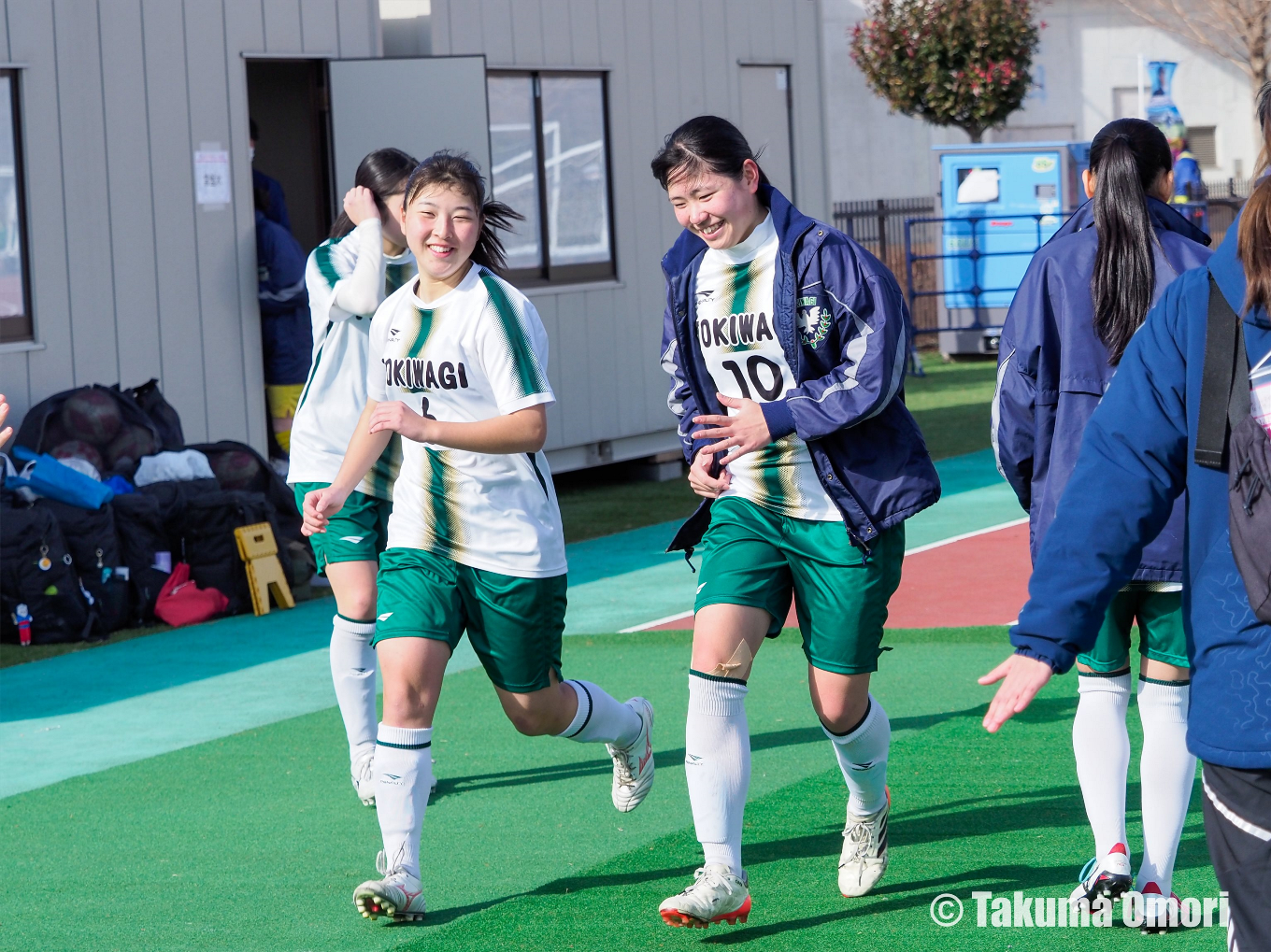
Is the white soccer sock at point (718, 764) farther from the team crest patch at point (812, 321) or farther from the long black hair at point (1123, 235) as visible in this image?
the long black hair at point (1123, 235)

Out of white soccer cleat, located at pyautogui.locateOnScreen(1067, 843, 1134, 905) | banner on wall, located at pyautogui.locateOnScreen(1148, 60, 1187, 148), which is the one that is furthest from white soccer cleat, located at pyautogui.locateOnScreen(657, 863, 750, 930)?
banner on wall, located at pyautogui.locateOnScreen(1148, 60, 1187, 148)

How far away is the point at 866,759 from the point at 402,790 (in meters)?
1.18

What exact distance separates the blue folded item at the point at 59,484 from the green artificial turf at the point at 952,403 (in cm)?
692

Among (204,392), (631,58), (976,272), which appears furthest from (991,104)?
(204,392)

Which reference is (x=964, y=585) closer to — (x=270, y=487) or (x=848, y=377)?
(x=270, y=487)

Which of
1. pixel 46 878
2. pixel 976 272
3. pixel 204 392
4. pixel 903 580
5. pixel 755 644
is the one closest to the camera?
pixel 755 644

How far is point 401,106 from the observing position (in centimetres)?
1187

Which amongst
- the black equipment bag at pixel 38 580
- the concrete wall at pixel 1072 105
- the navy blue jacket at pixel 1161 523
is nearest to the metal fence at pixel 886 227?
the concrete wall at pixel 1072 105

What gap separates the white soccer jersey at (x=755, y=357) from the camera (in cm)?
449

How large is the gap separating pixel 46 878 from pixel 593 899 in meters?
1.64

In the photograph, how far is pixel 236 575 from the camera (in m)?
9.71

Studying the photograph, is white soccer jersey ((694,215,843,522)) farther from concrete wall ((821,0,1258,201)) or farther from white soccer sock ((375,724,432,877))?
concrete wall ((821,0,1258,201))

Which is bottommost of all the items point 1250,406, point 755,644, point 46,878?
point 46,878

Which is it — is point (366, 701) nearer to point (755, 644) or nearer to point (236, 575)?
point (755, 644)
